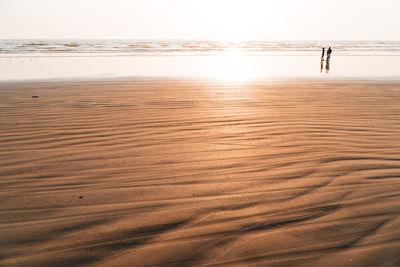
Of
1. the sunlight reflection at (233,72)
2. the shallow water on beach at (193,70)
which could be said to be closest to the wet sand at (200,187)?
the sunlight reflection at (233,72)

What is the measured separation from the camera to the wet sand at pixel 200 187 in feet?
5.85

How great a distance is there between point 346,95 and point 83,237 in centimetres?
648

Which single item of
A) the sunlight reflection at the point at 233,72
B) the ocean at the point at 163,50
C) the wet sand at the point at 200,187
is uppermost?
the ocean at the point at 163,50

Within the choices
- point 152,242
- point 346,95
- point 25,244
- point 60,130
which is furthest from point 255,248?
point 346,95

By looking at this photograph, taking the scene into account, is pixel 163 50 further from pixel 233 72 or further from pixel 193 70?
pixel 233 72

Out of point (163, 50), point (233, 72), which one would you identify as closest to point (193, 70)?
point (233, 72)

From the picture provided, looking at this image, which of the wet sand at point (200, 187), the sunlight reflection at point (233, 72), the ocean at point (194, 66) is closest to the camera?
the wet sand at point (200, 187)

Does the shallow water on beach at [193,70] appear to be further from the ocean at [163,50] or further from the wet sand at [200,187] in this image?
the ocean at [163,50]

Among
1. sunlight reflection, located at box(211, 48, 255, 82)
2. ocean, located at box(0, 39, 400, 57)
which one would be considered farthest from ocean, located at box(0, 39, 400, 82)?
ocean, located at box(0, 39, 400, 57)

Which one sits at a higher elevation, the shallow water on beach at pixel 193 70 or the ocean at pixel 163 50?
the ocean at pixel 163 50

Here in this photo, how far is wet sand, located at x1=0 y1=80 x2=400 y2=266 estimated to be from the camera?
1784 millimetres

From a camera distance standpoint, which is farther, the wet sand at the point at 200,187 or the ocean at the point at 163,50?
the ocean at the point at 163,50

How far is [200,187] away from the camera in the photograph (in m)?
2.53

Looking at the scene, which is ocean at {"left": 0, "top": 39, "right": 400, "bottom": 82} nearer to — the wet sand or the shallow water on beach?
the shallow water on beach
